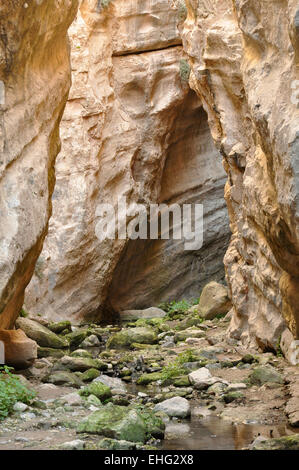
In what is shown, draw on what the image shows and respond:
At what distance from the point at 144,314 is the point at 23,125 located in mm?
10265

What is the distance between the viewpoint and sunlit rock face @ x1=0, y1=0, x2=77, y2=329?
6891 millimetres

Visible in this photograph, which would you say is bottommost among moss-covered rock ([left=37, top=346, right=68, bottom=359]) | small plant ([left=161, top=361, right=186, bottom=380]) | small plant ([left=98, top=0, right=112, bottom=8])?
small plant ([left=161, top=361, right=186, bottom=380])

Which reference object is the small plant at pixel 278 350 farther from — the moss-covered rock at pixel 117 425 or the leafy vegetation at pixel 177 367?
the moss-covered rock at pixel 117 425

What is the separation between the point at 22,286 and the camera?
28.5ft

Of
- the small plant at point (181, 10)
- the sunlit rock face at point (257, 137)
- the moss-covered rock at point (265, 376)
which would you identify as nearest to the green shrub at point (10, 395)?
the moss-covered rock at point (265, 376)

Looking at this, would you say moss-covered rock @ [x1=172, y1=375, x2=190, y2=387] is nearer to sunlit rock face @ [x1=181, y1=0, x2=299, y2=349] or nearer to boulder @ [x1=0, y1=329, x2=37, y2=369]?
sunlit rock face @ [x1=181, y1=0, x2=299, y2=349]

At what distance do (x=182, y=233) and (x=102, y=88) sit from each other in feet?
16.5

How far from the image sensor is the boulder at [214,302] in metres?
14.3

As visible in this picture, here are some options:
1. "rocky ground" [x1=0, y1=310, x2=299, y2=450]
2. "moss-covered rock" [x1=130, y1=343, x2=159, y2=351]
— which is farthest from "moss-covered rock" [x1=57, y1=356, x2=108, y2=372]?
"moss-covered rock" [x1=130, y1=343, x2=159, y2=351]

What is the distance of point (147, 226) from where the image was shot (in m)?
18.3

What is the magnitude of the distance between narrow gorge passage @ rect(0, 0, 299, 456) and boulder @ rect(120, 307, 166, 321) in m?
0.07

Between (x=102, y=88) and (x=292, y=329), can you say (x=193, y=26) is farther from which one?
(x=292, y=329)

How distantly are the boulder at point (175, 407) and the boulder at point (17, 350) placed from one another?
101 inches

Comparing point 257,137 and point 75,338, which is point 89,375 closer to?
point 257,137
